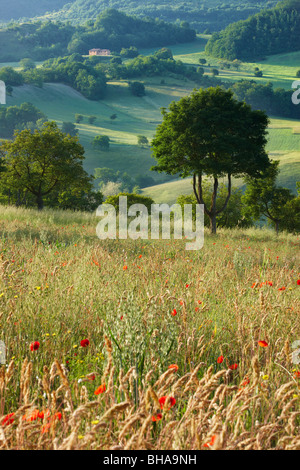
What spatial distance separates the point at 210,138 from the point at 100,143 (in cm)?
7831

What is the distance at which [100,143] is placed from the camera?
98062 mm

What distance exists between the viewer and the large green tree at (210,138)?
22719 mm

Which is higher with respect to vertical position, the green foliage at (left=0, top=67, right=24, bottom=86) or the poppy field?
the green foliage at (left=0, top=67, right=24, bottom=86)

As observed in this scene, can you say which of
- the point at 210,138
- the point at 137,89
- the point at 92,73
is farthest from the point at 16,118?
the point at 210,138

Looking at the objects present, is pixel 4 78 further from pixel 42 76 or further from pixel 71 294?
pixel 71 294

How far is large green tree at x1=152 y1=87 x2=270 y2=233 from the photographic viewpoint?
2272cm

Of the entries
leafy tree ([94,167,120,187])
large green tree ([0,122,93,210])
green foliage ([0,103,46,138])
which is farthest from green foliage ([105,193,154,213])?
green foliage ([0,103,46,138])

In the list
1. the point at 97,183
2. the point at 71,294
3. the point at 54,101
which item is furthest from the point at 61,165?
the point at 54,101

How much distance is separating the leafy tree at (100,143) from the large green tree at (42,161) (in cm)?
6994

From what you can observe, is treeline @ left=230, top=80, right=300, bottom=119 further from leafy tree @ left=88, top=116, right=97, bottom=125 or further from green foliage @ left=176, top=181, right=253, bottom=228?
green foliage @ left=176, top=181, right=253, bottom=228

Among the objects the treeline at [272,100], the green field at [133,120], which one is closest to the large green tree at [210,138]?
the green field at [133,120]

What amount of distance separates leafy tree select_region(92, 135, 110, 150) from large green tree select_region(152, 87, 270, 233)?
76.0m

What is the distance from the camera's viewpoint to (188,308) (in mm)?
4359
